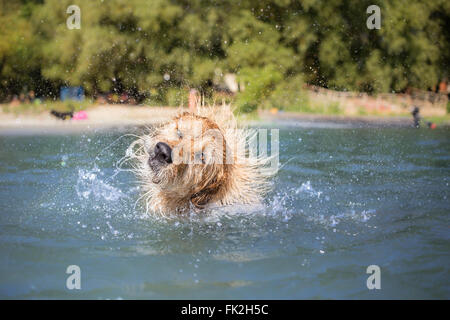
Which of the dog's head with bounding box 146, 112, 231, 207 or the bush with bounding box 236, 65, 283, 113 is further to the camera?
the bush with bounding box 236, 65, 283, 113

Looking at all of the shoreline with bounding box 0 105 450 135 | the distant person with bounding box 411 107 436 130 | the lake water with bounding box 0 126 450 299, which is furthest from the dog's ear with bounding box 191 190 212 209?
the distant person with bounding box 411 107 436 130

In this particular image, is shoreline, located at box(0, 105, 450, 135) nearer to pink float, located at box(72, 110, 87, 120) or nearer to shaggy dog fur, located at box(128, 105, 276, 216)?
pink float, located at box(72, 110, 87, 120)

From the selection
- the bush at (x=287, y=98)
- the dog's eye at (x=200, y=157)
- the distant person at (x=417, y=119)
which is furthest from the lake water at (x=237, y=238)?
the bush at (x=287, y=98)

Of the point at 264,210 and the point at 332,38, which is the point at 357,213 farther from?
the point at 332,38

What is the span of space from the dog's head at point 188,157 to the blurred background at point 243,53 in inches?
460

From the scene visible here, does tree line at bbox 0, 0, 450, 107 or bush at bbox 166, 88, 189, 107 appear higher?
tree line at bbox 0, 0, 450, 107

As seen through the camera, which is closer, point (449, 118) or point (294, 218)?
point (294, 218)

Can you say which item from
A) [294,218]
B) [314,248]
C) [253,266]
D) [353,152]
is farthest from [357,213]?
[353,152]

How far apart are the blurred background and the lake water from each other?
9.42m

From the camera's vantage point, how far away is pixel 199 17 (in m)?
18.1

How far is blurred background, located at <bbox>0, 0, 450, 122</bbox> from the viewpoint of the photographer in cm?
1738

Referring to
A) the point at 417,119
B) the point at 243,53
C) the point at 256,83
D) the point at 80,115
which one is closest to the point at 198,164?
the point at 80,115

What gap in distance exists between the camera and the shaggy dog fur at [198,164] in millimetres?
5016
